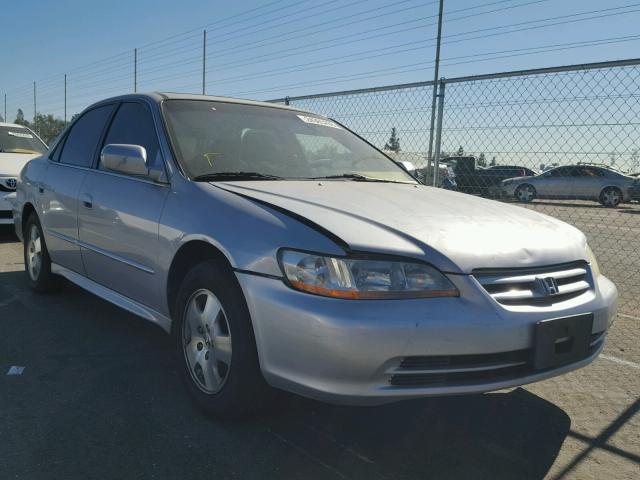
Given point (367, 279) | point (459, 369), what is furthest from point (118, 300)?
point (459, 369)

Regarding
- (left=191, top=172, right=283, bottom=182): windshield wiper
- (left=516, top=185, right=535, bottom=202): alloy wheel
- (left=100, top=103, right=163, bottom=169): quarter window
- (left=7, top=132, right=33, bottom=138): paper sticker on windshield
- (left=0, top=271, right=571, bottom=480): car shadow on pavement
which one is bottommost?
(left=0, top=271, right=571, bottom=480): car shadow on pavement

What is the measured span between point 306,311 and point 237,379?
0.55 m

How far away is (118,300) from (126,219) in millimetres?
565

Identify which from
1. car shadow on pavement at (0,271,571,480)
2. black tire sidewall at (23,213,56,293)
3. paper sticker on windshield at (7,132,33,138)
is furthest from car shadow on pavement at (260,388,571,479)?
paper sticker on windshield at (7,132,33,138)

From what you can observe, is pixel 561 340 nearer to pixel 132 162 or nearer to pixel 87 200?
pixel 132 162

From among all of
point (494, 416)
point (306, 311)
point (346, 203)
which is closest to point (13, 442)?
point (306, 311)

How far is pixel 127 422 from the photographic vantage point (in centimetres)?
280

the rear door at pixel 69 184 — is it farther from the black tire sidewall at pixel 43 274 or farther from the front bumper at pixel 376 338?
the front bumper at pixel 376 338

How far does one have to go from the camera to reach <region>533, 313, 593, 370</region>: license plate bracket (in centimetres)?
239

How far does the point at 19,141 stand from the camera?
9.91 metres

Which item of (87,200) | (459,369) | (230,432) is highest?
(87,200)

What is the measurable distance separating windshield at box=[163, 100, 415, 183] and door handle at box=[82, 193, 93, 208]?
848mm

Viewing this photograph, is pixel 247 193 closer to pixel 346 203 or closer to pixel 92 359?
pixel 346 203

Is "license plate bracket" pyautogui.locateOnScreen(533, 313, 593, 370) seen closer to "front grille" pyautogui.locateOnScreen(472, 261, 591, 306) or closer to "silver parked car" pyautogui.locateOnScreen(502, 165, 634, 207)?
"front grille" pyautogui.locateOnScreen(472, 261, 591, 306)
